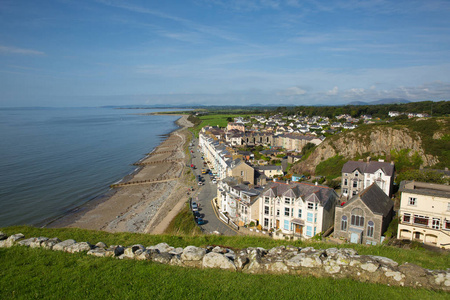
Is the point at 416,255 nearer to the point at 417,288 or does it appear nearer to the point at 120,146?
the point at 417,288

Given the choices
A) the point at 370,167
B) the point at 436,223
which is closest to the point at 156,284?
the point at 436,223

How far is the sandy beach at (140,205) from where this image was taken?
3256 cm

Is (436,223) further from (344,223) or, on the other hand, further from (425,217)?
(344,223)

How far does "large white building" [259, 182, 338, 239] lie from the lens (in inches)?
960

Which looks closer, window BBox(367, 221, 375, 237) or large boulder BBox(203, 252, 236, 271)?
large boulder BBox(203, 252, 236, 271)

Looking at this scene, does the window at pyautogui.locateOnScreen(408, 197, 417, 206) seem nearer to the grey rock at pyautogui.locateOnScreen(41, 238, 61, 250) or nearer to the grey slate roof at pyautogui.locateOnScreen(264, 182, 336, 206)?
the grey slate roof at pyautogui.locateOnScreen(264, 182, 336, 206)

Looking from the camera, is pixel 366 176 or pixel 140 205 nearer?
pixel 366 176

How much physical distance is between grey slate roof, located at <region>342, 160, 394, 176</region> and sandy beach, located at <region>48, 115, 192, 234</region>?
78.7ft

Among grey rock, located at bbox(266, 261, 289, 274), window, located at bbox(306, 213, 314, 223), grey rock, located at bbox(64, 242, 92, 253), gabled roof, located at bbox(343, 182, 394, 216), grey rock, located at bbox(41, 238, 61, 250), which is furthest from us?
window, located at bbox(306, 213, 314, 223)

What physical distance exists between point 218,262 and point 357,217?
1716 centimetres

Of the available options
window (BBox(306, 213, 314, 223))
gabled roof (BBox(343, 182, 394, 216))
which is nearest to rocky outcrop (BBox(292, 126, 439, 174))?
gabled roof (BBox(343, 182, 394, 216))

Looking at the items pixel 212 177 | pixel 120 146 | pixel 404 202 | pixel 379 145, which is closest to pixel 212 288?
pixel 404 202

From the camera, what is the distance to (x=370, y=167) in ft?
118

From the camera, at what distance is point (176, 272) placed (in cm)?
909
